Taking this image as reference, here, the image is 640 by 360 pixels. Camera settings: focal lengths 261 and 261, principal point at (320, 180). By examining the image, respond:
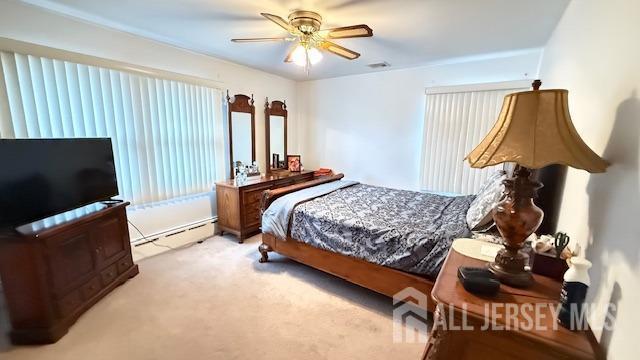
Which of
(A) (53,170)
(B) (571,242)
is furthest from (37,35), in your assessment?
(B) (571,242)

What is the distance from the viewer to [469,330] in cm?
96

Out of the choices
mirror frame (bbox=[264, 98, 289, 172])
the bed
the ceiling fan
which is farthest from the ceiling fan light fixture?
mirror frame (bbox=[264, 98, 289, 172])

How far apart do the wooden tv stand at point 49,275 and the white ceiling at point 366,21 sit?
69.0 inches

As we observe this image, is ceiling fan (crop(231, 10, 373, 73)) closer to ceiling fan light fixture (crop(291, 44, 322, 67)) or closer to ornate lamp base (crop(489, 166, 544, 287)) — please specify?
ceiling fan light fixture (crop(291, 44, 322, 67))

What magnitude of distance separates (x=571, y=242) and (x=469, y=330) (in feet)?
2.61

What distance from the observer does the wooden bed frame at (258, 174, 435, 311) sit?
202 centimetres

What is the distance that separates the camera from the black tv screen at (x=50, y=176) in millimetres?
1720

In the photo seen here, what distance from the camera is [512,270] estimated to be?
3.65 ft

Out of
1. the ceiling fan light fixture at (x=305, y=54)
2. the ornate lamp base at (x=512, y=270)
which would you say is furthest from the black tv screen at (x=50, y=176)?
the ornate lamp base at (x=512, y=270)

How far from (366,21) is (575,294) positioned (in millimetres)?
2291

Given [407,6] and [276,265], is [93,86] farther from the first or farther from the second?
[407,6]

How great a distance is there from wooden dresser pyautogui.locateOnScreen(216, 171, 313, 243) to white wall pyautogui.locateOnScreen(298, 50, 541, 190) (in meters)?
1.50

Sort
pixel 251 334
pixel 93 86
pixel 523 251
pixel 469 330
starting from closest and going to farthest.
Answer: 1. pixel 469 330
2. pixel 523 251
3. pixel 251 334
4. pixel 93 86

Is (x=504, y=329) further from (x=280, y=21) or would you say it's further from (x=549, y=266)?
(x=280, y=21)
